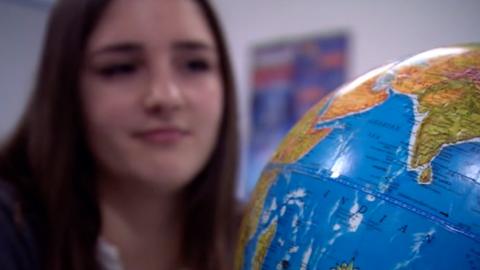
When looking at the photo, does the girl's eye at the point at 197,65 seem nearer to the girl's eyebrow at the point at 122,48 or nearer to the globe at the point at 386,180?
the girl's eyebrow at the point at 122,48

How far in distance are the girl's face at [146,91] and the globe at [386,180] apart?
14.8 inches

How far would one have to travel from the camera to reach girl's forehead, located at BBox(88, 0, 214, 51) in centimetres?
73

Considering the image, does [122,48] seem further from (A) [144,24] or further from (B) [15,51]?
(B) [15,51]

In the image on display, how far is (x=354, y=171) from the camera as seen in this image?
0.34 m

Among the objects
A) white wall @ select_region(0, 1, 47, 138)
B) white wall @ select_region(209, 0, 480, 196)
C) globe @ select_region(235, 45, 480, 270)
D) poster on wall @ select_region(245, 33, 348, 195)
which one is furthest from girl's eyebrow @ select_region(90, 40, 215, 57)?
white wall @ select_region(0, 1, 47, 138)

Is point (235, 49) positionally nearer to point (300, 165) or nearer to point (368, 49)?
point (368, 49)

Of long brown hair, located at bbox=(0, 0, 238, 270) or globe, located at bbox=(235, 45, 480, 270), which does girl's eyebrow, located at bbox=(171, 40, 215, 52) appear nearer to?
long brown hair, located at bbox=(0, 0, 238, 270)

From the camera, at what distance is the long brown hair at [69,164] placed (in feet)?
2.58

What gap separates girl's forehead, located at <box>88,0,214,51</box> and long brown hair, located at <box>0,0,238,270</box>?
0.08 feet

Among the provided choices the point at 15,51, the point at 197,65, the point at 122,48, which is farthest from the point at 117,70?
the point at 15,51

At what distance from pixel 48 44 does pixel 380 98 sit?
2.28 feet

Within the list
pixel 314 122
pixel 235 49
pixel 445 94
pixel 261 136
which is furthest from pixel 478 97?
pixel 235 49

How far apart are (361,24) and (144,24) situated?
146cm

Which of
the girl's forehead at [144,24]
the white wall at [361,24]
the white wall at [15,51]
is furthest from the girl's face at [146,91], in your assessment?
the white wall at [15,51]
